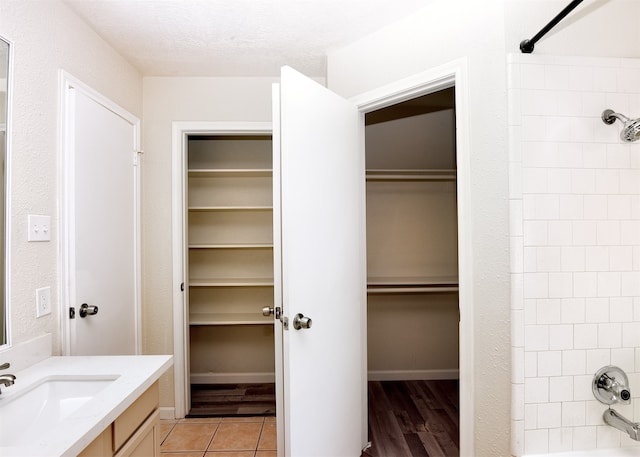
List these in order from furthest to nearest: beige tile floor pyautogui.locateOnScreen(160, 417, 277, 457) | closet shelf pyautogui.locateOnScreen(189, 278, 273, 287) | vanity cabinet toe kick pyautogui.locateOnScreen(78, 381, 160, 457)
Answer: closet shelf pyautogui.locateOnScreen(189, 278, 273, 287), beige tile floor pyautogui.locateOnScreen(160, 417, 277, 457), vanity cabinet toe kick pyautogui.locateOnScreen(78, 381, 160, 457)

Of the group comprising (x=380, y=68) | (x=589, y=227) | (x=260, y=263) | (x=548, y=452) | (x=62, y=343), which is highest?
(x=380, y=68)

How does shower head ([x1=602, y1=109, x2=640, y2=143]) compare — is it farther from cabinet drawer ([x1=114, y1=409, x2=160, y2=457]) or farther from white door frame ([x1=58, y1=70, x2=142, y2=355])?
white door frame ([x1=58, y1=70, x2=142, y2=355])

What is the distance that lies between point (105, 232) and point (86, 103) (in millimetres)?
719

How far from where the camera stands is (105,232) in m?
1.90

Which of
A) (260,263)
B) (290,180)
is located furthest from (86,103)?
(260,263)

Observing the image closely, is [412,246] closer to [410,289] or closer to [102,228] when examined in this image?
[410,289]

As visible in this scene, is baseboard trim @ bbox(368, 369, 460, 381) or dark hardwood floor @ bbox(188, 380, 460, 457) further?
baseboard trim @ bbox(368, 369, 460, 381)

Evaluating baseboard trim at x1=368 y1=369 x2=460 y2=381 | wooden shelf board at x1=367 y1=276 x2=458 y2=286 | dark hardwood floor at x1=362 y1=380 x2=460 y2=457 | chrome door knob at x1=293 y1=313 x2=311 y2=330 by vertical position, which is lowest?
dark hardwood floor at x1=362 y1=380 x2=460 y2=457

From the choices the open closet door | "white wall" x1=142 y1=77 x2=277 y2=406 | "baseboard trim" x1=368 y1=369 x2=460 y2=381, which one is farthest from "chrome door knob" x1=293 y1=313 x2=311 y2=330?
"baseboard trim" x1=368 y1=369 x2=460 y2=381

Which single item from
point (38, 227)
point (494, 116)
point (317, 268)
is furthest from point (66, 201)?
point (494, 116)

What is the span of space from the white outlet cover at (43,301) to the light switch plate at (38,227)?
234 mm

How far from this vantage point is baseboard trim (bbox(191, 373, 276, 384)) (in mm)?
3021

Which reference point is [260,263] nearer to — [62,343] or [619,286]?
[62,343]

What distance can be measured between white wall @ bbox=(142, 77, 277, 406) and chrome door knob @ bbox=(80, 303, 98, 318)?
0.66m
